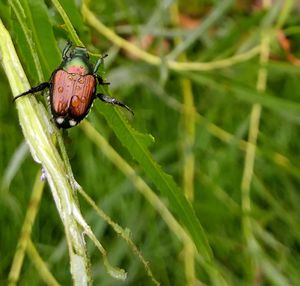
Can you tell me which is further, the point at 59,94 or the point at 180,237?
the point at 180,237

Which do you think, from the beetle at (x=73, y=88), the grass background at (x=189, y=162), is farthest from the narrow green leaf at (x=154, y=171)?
the grass background at (x=189, y=162)

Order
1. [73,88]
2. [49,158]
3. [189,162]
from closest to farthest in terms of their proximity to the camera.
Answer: [49,158], [73,88], [189,162]

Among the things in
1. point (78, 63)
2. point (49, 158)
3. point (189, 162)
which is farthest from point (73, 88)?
point (189, 162)

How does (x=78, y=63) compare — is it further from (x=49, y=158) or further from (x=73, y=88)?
(x=49, y=158)

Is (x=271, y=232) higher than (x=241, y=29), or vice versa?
(x=241, y=29)

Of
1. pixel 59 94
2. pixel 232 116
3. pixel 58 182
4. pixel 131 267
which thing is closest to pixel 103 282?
pixel 131 267

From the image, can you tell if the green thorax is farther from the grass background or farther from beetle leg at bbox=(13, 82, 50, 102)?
the grass background

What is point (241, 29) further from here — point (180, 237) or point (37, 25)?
point (37, 25)

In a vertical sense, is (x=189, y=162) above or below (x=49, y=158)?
below

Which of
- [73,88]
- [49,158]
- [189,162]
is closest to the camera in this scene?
[49,158]
